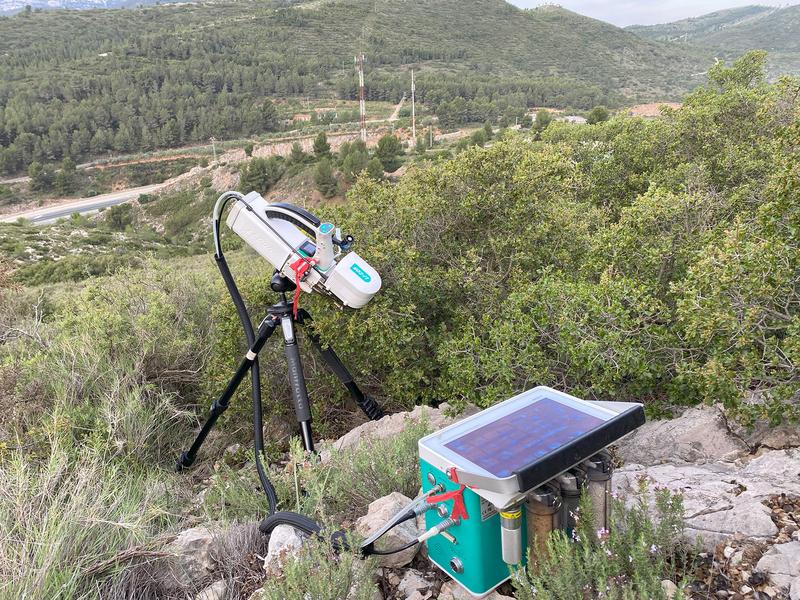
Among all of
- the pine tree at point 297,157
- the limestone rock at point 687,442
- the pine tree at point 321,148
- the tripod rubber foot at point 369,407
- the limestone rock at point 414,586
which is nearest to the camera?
the limestone rock at point 414,586

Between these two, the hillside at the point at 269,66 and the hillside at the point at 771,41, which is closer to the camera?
the hillside at the point at 269,66

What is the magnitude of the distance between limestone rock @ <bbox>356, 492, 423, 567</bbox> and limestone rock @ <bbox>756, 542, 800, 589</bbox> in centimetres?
133

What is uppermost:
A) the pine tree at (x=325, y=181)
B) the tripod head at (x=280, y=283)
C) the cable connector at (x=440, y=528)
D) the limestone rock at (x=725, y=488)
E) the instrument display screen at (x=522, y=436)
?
the tripod head at (x=280, y=283)

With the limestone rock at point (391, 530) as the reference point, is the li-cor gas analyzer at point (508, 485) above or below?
above

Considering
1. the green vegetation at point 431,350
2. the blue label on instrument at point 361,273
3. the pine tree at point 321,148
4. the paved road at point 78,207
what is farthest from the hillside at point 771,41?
the blue label on instrument at point 361,273

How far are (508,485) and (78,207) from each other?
59.4 metres

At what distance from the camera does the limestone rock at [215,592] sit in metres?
2.31

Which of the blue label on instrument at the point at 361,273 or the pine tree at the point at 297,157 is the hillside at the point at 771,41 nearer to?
the pine tree at the point at 297,157

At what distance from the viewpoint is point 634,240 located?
430cm

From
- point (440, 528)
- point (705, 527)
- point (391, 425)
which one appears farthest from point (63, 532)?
point (705, 527)

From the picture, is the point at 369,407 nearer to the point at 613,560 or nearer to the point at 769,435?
the point at 613,560

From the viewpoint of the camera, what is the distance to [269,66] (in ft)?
277

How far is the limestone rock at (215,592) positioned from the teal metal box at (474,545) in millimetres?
1025

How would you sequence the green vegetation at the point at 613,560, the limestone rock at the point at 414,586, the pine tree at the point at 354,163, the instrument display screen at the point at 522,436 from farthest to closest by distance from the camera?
1. the pine tree at the point at 354,163
2. the limestone rock at the point at 414,586
3. the instrument display screen at the point at 522,436
4. the green vegetation at the point at 613,560
